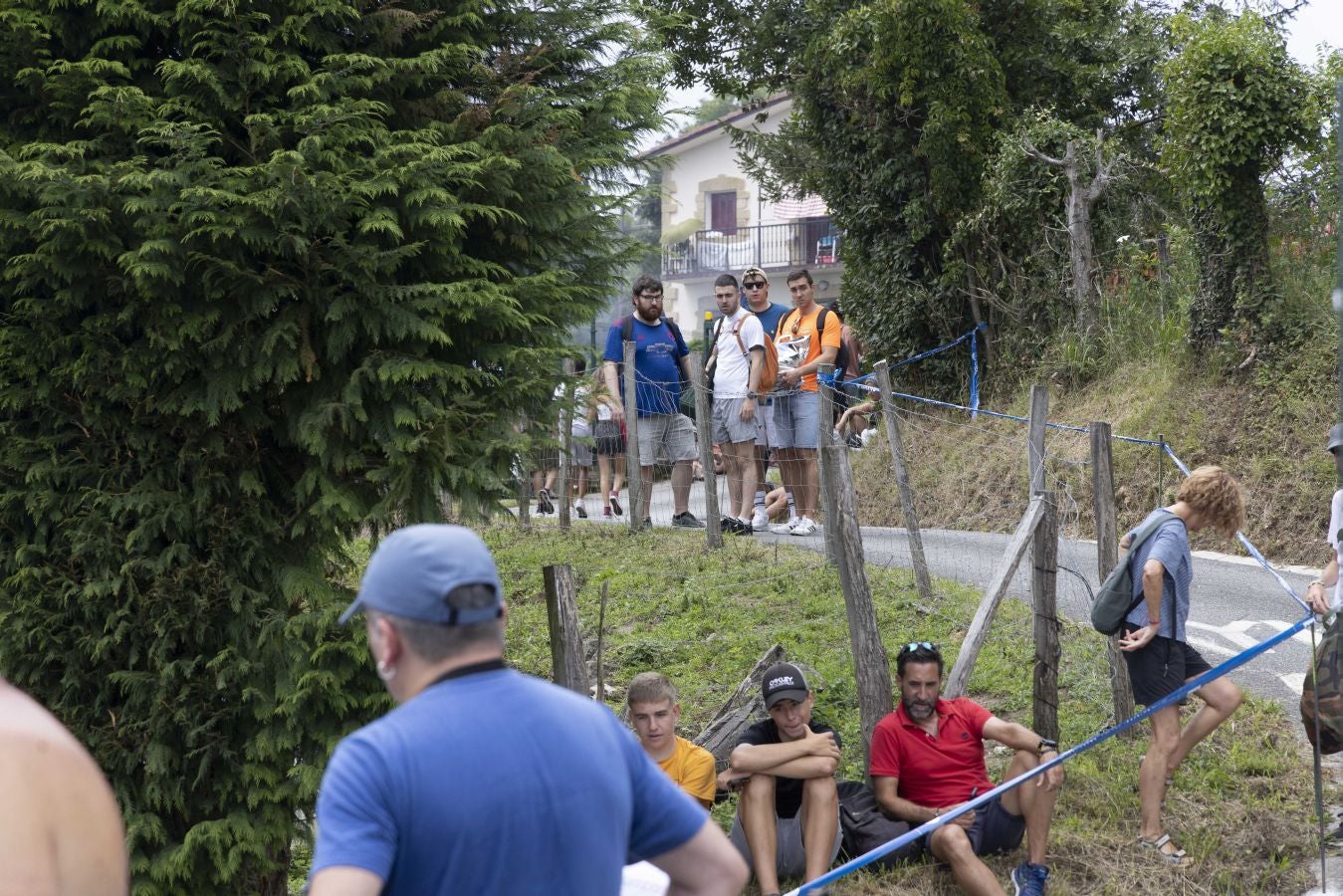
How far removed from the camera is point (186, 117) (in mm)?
5043

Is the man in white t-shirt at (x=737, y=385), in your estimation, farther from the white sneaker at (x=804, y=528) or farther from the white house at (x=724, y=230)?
the white house at (x=724, y=230)

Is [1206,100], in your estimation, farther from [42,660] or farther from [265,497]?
[42,660]

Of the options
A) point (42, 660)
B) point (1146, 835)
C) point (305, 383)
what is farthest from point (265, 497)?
point (1146, 835)

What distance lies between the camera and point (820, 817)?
225 inches

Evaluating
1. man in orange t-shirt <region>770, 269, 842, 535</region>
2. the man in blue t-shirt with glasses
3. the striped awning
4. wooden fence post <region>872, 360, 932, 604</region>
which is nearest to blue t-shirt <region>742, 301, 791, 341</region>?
man in orange t-shirt <region>770, 269, 842, 535</region>

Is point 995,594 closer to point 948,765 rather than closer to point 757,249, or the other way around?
point 948,765

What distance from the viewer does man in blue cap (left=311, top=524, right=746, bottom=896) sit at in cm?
220

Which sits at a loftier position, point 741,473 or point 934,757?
point 741,473

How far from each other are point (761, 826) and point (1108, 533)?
113 inches

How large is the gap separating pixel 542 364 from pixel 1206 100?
33.1 feet

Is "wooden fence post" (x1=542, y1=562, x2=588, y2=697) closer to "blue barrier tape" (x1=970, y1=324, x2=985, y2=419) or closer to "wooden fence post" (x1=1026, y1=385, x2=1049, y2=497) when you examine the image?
"wooden fence post" (x1=1026, y1=385, x2=1049, y2=497)

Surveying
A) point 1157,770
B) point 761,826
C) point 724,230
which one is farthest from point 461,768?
point 724,230

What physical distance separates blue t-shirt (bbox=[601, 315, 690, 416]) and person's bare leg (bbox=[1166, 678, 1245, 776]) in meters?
5.90

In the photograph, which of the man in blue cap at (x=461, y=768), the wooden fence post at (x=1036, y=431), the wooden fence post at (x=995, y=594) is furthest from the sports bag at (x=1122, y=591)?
the man in blue cap at (x=461, y=768)
